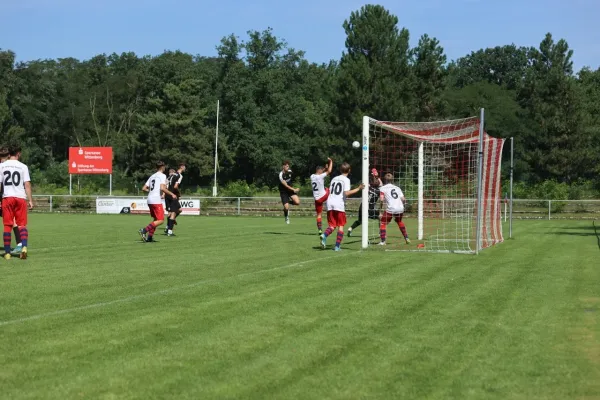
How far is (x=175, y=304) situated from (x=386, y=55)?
5163cm

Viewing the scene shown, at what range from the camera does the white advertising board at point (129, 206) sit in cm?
4422

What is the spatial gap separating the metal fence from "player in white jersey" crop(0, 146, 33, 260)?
79.3 ft

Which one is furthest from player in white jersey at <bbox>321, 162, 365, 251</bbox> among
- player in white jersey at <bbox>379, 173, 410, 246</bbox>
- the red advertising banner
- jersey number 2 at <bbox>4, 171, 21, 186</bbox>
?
the red advertising banner

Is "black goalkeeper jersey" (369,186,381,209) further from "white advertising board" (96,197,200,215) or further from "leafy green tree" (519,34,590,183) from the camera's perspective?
"leafy green tree" (519,34,590,183)

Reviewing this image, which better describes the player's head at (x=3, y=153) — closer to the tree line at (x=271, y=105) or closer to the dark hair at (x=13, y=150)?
the dark hair at (x=13, y=150)

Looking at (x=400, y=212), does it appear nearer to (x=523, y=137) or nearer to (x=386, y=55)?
(x=386, y=55)

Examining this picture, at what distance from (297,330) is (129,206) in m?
39.8

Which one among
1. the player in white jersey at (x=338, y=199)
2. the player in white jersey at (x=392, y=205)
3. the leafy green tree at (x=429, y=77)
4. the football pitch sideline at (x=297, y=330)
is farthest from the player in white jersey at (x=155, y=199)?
the leafy green tree at (x=429, y=77)

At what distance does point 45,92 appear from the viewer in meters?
89.9

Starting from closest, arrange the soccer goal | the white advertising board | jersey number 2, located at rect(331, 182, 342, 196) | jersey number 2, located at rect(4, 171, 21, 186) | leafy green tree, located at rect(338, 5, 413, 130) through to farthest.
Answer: jersey number 2, located at rect(4, 171, 21, 186), jersey number 2, located at rect(331, 182, 342, 196), the soccer goal, the white advertising board, leafy green tree, located at rect(338, 5, 413, 130)

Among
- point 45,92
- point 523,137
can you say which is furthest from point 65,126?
point 523,137

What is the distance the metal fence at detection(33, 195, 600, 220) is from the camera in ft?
135

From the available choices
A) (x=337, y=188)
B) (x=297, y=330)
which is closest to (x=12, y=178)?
(x=337, y=188)

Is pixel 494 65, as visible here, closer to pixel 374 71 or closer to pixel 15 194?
pixel 374 71
